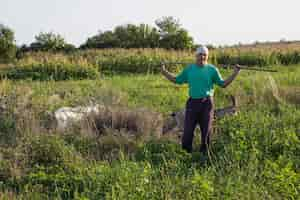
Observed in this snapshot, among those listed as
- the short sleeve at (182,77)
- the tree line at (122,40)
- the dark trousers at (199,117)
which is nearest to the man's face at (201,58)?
the short sleeve at (182,77)

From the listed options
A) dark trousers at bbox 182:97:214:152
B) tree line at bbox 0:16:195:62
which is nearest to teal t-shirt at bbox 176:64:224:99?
dark trousers at bbox 182:97:214:152

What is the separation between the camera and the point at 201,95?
627 centimetres

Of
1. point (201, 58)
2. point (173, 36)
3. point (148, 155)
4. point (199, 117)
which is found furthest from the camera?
point (173, 36)

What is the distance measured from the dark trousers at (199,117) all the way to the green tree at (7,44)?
26848 mm

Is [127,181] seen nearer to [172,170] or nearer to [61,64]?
[172,170]

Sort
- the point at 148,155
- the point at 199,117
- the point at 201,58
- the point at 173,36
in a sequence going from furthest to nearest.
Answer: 1. the point at 173,36
2. the point at 199,117
3. the point at 201,58
4. the point at 148,155

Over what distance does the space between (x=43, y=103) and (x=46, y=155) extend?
287 centimetres

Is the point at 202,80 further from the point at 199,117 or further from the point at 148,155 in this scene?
the point at 148,155

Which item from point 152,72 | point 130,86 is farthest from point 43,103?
point 152,72

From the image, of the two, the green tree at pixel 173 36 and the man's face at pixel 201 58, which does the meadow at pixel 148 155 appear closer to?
the man's face at pixel 201 58

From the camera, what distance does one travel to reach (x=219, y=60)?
19672 mm

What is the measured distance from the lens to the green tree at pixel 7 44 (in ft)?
103

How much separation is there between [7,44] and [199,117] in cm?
2803

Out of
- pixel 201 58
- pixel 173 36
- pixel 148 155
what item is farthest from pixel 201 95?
pixel 173 36
